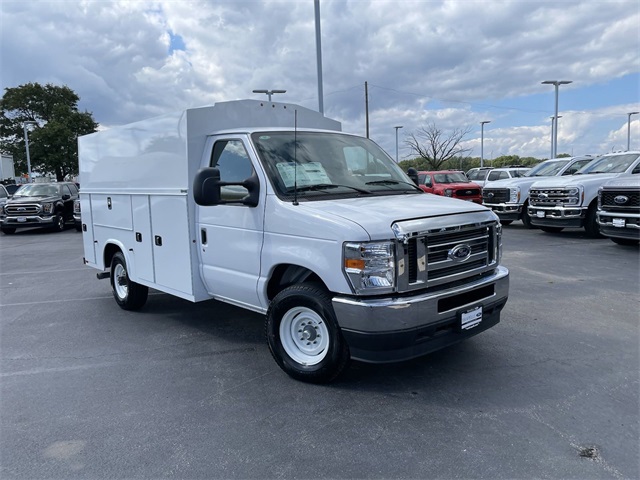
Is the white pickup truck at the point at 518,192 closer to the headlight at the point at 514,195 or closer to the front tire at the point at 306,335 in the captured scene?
the headlight at the point at 514,195

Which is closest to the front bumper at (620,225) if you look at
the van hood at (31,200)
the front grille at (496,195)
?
the front grille at (496,195)

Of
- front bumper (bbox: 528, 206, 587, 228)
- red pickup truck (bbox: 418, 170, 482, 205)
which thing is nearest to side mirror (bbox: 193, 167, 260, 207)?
front bumper (bbox: 528, 206, 587, 228)

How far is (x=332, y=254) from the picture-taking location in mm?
3773

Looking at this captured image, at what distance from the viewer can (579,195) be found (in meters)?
12.1

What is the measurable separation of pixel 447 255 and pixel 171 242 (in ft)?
9.95

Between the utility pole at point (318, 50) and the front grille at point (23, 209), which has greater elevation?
the utility pole at point (318, 50)

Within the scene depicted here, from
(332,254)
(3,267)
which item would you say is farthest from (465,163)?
(332,254)

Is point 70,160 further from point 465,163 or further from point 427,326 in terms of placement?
point 427,326

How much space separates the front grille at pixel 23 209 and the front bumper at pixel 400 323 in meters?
17.3

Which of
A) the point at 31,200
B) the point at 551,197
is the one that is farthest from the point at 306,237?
the point at 31,200

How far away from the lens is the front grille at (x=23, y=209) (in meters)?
17.5

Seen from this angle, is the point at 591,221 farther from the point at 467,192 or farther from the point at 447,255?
the point at 447,255

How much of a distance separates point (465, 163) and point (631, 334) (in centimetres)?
6029

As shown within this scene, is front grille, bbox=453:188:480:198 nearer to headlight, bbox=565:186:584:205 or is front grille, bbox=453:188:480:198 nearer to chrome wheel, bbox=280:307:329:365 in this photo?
headlight, bbox=565:186:584:205
